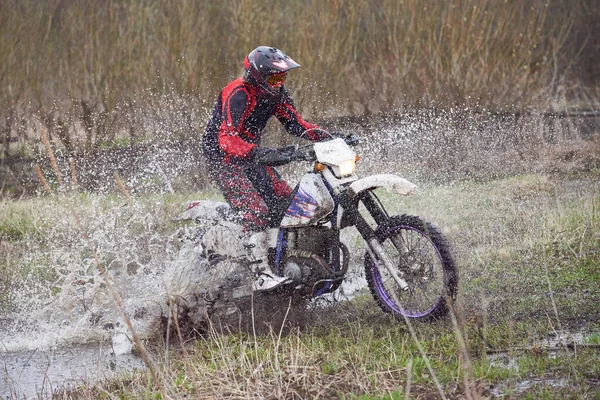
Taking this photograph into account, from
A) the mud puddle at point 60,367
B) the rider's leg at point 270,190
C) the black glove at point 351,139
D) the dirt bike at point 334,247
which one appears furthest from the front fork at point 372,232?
the mud puddle at point 60,367

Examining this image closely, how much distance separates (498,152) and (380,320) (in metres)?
8.78

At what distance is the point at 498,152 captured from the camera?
48.3ft

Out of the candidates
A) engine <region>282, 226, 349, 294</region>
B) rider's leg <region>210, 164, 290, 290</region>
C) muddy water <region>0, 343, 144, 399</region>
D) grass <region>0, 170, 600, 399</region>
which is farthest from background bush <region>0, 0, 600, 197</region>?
engine <region>282, 226, 349, 294</region>

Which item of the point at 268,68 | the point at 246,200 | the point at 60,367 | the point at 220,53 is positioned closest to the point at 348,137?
the point at 268,68

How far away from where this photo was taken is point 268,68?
6.69m

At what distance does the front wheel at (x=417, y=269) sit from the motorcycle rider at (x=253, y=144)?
76 centimetres

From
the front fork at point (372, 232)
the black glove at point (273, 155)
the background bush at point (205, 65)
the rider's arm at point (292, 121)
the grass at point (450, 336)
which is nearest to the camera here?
the grass at point (450, 336)

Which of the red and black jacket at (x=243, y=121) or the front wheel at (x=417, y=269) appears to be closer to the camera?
the front wheel at (x=417, y=269)

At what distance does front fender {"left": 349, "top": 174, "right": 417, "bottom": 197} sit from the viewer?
6.18m

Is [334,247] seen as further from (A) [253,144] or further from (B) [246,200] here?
(A) [253,144]

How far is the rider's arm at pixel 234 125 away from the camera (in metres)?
6.66

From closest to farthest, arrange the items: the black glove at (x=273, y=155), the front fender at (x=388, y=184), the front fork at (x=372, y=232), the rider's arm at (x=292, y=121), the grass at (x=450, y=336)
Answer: the grass at (x=450, y=336) → the front fender at (x=388, y=184) → the front fork at (x=372, y=232) → the black glove at (x=273, y=155) → the rider's arm at (x=292, y=121)

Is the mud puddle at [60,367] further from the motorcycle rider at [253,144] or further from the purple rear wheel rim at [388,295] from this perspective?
the purple rear wheel rim at [388,295]

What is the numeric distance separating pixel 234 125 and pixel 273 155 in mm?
504
